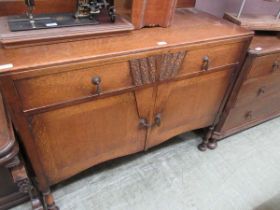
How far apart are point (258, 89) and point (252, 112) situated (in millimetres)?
222

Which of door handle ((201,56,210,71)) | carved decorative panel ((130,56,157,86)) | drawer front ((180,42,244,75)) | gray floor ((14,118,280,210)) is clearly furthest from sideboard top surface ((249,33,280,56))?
gray floor ((14,118,280,210))

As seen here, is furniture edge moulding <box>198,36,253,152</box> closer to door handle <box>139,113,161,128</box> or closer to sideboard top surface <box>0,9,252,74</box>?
sideboard top surface <box>0,9,252,74</box>

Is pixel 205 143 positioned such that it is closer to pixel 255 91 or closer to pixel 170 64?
pixel 255 91

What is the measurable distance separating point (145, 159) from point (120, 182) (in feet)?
0.74

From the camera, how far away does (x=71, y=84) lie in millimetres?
770

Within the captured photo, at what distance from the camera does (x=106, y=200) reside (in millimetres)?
1229

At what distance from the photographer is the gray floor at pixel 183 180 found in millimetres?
1235

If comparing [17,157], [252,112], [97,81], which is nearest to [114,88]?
[97,81]

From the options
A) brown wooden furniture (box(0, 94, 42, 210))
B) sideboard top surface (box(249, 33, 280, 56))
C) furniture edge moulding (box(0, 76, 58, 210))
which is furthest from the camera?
sideboard top surface (box(249, 33, 280, 56))

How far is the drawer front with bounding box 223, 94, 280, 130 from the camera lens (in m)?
1.44

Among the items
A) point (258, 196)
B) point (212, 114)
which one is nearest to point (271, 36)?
point (212, 114)

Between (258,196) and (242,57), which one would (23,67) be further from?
(258,196)

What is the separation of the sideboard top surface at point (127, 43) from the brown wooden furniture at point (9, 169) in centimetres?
28

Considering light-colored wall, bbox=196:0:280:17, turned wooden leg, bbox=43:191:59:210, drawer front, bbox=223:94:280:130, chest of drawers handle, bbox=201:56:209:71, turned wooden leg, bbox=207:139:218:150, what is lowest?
turned wooden leg, bbox=207:139:218:150
